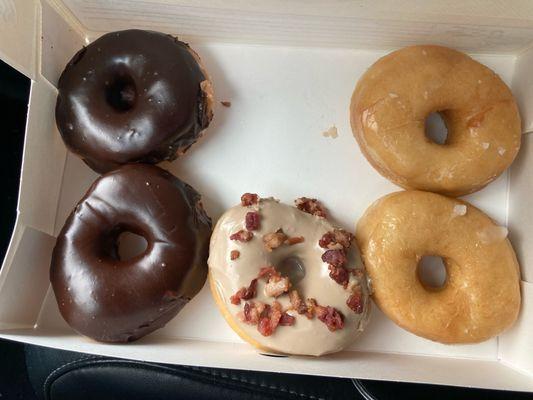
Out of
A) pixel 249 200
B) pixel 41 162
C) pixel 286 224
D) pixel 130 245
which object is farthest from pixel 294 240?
pixel 41 162

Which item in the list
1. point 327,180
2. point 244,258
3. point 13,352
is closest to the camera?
point 244,258

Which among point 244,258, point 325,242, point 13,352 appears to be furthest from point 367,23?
point 13,352

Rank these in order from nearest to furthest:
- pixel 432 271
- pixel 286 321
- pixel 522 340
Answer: pixel 286 321 → pixel 522 340 → pixel 432 271

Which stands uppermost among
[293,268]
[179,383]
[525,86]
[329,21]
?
[329,21]

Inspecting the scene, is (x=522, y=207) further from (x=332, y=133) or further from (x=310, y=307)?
(x=310, y=307)

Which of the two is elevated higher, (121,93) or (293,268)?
(121,93)

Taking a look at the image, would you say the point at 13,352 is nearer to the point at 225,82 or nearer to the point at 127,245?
the point at 127,245
